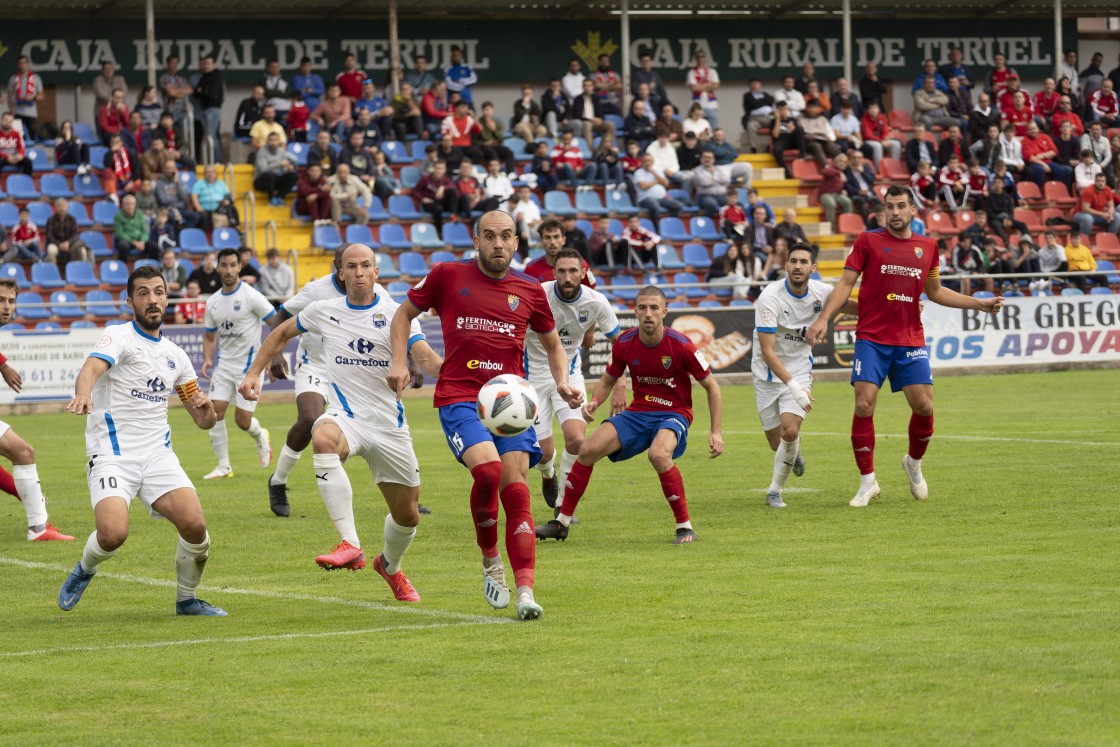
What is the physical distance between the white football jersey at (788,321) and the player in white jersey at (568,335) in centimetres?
133

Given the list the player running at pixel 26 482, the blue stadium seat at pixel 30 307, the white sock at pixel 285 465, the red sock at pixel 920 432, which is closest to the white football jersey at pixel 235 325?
the white sock at pixel 285 465

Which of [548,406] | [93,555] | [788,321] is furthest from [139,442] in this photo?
[788,321]

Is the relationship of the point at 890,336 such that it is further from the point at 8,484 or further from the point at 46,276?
the point at 46,276

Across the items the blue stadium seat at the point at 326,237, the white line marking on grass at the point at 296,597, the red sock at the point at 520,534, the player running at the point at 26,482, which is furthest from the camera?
the blue stadium seat at the point at 326,237

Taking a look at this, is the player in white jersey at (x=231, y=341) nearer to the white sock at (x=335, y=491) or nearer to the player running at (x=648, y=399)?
the player running at (x=648, y=399)

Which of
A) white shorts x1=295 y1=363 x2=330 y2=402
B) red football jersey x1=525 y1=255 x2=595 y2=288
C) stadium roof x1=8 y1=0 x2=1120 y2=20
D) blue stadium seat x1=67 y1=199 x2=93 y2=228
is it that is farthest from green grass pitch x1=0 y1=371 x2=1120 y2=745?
stadium roof x1=8 y1=0 x2=1120 y2=20

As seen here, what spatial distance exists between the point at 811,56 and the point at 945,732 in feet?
117

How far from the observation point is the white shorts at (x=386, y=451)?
9.29m

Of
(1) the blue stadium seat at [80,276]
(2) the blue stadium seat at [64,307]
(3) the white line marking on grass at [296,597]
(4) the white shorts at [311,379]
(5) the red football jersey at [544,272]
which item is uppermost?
(1) the blue stadium seat at [80,276]

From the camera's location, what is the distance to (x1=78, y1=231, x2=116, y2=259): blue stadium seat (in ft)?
92.0

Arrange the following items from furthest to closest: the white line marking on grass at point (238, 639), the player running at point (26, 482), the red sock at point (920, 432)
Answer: the red sock at point (920, 432) < the player running at point (26, 482) < the white line marking on grass at point (238, 639)

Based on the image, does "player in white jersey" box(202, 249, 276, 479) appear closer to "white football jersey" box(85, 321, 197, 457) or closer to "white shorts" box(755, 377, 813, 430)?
"white shorts" box(755, 377, 813, 430)

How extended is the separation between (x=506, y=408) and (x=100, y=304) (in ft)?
61.4

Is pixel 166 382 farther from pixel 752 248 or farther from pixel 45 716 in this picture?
pixel 752 248
